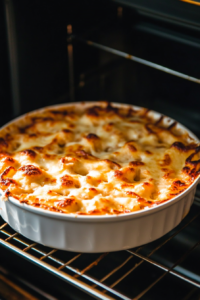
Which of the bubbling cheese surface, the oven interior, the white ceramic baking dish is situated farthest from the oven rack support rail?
the white ceramic baking dish

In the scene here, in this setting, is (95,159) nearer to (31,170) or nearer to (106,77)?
(31,170)

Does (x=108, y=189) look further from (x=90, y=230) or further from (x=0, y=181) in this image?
(x=0, y=181)

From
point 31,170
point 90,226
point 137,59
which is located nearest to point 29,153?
point 31,170

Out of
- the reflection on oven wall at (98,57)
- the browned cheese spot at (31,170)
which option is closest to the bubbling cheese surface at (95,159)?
the browned cheese spot at (31,170)

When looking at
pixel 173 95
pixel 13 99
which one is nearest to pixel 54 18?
pixel 13 99

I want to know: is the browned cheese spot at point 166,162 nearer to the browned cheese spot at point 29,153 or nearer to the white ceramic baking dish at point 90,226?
the white ceramic baking dish at point 90,226

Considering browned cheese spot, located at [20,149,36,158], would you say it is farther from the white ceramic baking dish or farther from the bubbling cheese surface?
the white ceramic baking dish
